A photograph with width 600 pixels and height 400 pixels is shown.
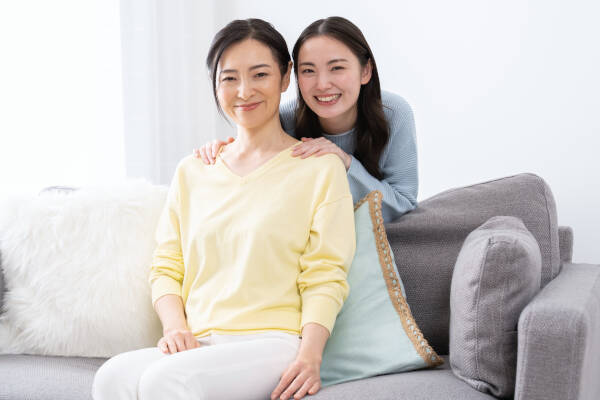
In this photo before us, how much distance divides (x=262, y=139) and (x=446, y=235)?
55cm

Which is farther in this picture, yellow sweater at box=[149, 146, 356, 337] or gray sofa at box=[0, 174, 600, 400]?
yellow sweater at box=[149, 146, 356, 337]

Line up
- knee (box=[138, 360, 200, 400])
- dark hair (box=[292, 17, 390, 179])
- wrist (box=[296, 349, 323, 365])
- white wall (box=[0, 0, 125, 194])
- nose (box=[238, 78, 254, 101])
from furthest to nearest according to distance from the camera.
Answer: white wall (box=[0, 0, 125, 194]) < dark hair (box=[292, 17, 390, 179]) < nose (box=[238, 78, 254, 101]) < wrist (box=[296, 349, 323, 365]) < knee (box=[138, 360, 200, 400])

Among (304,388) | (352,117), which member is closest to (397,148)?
(352,117)

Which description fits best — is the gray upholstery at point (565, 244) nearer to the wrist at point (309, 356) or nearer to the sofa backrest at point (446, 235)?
the sofa backrest at point (446, 235)

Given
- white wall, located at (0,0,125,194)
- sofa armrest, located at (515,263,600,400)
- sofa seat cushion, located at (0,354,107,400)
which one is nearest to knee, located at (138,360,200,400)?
sofa seat cushion, located at (0,354,107,400)

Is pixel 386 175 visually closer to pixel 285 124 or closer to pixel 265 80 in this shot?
pixel 285 124

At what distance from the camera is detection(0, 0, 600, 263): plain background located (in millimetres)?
2145

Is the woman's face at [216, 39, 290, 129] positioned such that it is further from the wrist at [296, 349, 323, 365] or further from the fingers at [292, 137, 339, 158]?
the wrist at [296, 349, 323, 365]

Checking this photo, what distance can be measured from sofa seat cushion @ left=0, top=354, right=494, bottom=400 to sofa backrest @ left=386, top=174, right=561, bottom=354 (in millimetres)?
133

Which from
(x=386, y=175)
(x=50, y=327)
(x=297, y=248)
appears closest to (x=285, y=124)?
(x=386, y=175)

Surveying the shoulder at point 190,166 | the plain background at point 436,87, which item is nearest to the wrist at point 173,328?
the shoulder at point 190,166

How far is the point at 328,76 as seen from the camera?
1.68 m

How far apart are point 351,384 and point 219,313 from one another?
34 cm

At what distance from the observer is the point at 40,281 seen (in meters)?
1.62
